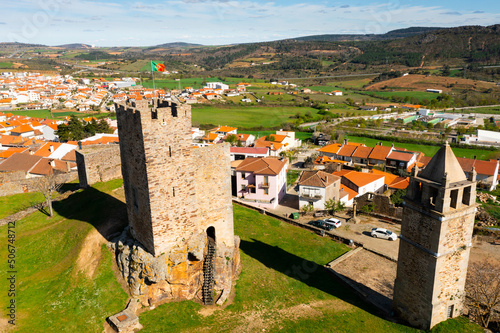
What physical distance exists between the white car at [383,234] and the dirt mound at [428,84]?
146 m

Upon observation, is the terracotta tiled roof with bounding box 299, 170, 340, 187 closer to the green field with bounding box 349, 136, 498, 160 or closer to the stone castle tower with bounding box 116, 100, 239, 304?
the stone castle tower with bounding box 116, 100, 239, 304

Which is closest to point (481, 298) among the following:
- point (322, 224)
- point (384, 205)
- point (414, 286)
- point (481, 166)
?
point (414, 286)

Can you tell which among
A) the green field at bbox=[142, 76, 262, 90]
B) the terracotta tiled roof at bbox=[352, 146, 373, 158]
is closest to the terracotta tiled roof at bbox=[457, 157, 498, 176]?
the terracotta tiled roof at bbox=[352, 146, 373, 158]

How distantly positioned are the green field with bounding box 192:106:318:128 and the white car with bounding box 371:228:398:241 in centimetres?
6985

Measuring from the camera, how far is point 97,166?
1300 inches

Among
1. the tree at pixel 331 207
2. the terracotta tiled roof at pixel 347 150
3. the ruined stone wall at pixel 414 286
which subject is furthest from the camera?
the terracotta tiled roof at pixel 347 150

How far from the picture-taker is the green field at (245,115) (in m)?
104

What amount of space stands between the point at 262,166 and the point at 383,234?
676 inches

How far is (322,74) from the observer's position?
197875 millimetres

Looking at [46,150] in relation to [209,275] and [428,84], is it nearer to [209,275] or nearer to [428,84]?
[209,275]

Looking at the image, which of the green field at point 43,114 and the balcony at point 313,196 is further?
the green field at point 43,114

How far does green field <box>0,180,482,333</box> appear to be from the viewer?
17.6 m

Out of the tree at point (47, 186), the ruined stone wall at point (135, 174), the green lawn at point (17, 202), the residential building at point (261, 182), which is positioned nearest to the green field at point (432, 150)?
the residential building at point (261, 182)

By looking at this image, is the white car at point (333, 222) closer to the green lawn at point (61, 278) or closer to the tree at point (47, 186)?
the green lawn at point (61, 278)
